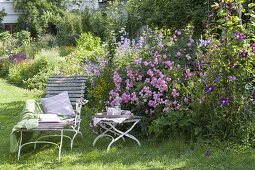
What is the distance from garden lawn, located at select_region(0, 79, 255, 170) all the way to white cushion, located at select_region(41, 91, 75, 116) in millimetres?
633

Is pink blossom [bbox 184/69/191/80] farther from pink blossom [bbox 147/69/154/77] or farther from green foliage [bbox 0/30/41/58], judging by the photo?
green foliage [bbox 0/30/41/58]

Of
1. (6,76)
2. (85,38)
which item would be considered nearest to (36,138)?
(6,76)

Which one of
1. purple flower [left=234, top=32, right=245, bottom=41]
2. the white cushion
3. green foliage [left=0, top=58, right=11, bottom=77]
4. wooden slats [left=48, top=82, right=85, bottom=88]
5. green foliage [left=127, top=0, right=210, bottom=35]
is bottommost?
green foliage [left=0, top=58, right=11, bottom=77]

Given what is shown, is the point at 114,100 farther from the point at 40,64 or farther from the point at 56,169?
the point at 40,64

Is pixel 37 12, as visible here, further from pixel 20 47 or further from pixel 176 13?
pixel 176 13

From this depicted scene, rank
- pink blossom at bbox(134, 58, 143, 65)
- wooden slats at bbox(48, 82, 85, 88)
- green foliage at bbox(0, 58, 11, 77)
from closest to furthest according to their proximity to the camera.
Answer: pink blossom at bbox(134, 58, 143, 65)
wooden slats at bbox(48, 82, 85, 88)
green foliage at bbox(0, 58, 11, 77)

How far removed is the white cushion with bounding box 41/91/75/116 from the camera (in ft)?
22.9

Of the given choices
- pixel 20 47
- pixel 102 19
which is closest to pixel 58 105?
pixel 20 47

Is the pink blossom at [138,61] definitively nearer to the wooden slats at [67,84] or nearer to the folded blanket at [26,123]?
the wooden slats at [67,84]

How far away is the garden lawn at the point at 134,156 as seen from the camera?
5.18 metres

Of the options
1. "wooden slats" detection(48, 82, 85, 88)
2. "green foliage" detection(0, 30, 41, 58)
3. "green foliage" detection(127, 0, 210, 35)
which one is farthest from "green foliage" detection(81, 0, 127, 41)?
"wooden slats" detection(48, 82, 85, 88)

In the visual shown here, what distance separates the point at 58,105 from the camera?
7.07 metres

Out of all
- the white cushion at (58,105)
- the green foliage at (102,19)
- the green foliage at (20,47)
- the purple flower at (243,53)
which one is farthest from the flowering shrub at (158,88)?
the green foliage at (102,19)

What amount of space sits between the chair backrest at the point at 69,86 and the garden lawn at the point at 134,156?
126cm
